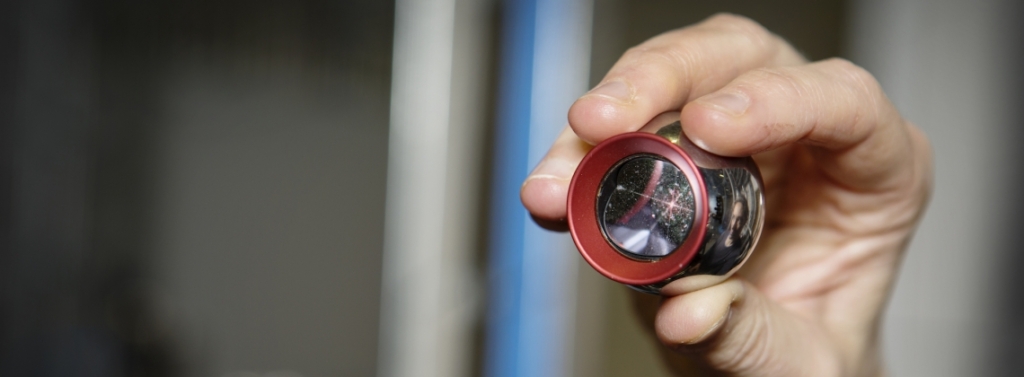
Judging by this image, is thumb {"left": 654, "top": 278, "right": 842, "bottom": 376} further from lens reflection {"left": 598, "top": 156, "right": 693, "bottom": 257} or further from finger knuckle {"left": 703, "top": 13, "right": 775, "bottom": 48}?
finger knuckle {"left": 703, "top": 13, "right": 775, "bottom": 48}

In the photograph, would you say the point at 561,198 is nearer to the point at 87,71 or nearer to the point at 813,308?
the point at 813,308

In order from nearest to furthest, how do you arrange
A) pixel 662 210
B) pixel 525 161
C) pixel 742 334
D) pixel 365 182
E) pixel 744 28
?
pixel 662 210, pixel 742 334, pixel 744 28, pixel 365 182, pixel 525 161

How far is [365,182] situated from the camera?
5.84 ft

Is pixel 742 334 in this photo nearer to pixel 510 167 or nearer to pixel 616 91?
pixel 616 91

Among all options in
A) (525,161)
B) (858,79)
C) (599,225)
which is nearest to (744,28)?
(858,79)

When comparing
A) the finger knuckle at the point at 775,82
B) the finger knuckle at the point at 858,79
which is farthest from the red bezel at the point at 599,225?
the finger knuckle at the point at 858,79

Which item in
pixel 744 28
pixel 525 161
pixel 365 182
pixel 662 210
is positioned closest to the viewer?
pixel 662 210

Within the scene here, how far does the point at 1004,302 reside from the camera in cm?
193

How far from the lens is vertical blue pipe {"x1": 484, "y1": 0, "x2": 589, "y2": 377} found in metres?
1.92

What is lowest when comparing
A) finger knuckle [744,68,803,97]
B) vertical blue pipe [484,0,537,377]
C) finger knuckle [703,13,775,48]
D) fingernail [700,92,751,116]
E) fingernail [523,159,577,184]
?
vertical blue pipe [484,0,537,377]

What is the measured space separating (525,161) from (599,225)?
135cm

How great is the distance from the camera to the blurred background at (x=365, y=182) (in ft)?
4.00

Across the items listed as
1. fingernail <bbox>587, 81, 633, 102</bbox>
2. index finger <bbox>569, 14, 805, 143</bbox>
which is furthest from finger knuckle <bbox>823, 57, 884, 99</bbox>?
fingernail <bbox>587, 81, 633, 102</bbox>

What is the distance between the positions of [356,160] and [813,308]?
1189 millimetres
